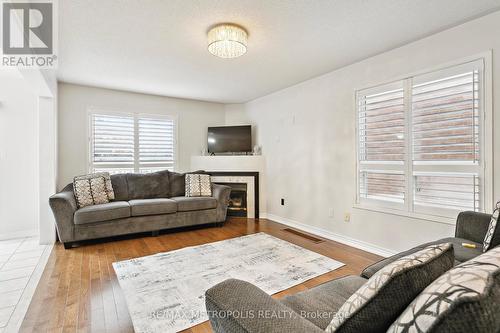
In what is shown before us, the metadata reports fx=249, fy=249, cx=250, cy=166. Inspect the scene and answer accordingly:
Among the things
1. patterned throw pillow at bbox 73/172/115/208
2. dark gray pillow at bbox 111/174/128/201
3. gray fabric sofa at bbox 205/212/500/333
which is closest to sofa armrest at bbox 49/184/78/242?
patterned throw pillow at bbox 73/172/115/208

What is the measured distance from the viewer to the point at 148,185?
4445 mm

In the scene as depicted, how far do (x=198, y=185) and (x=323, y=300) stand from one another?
3559mm

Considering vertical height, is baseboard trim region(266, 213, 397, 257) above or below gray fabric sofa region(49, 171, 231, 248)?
below

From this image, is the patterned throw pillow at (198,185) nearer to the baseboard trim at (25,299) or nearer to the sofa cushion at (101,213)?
the sofa cushion at (101,213)

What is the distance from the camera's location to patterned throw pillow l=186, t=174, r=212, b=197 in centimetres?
449

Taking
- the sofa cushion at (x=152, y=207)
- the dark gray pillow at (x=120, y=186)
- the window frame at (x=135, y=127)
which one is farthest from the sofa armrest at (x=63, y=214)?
the window frame at (x=135, y=127)

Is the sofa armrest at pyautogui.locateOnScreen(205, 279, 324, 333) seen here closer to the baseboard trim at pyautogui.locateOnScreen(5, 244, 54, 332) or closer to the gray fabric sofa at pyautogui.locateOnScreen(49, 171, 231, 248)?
the baseboard trim at pyautogui.locateOnScreen(5, 244, 54, 332)

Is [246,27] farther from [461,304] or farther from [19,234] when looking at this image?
[19,234]

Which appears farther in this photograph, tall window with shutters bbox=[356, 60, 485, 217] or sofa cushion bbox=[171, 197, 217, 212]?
sofa cushion bbox=[171, 197, 217, 212]

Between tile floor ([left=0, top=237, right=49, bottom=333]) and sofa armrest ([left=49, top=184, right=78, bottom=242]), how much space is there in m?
0.31

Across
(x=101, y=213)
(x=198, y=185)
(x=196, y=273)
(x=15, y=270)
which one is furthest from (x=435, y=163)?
(x=15, y=270)

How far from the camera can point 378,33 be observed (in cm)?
257

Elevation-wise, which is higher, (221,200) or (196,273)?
(221,200)

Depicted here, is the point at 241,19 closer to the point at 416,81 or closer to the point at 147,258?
the point at 416,81
